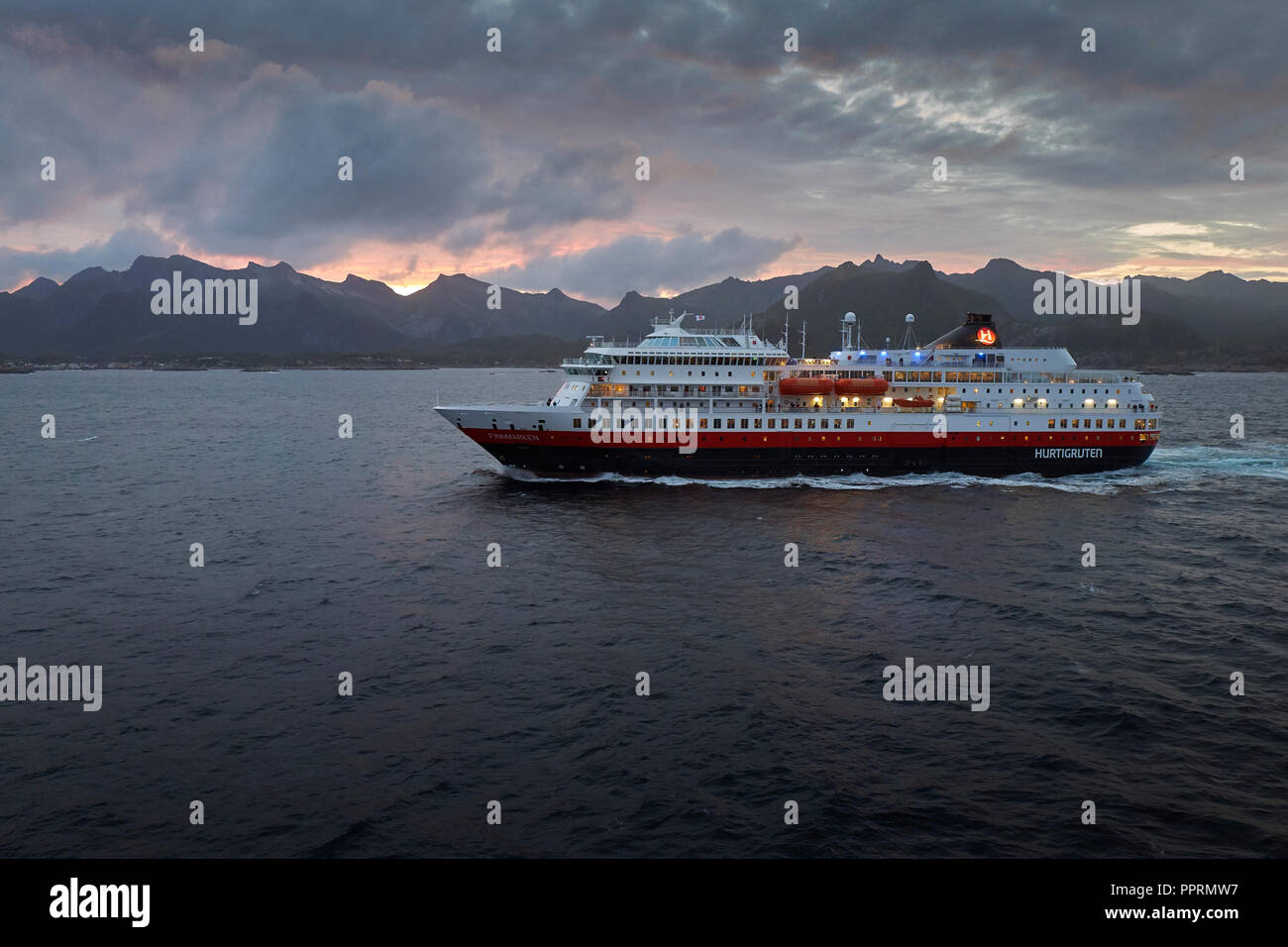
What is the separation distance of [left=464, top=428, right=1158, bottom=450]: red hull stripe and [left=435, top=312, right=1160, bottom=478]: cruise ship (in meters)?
0.12

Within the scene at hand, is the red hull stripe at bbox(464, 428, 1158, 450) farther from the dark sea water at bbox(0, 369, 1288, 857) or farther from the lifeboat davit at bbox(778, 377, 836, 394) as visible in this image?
the dark sea water at bbox(0, 369, 1288, 857)

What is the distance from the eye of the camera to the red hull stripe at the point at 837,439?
60.2 m

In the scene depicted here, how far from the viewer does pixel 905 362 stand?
66.1 m

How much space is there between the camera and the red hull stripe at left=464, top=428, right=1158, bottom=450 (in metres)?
60.2

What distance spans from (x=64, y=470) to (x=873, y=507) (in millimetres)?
→ 74835

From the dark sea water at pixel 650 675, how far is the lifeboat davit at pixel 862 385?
12.5m

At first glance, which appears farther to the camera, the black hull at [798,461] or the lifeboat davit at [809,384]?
the lifeboat davit at [809,384]

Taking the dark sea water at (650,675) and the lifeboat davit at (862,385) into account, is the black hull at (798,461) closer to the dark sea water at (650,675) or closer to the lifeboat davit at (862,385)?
the lifeboat davit at (862,385)

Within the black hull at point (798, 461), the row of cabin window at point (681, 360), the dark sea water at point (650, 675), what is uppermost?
the row of cabin window at point (681, 360)
